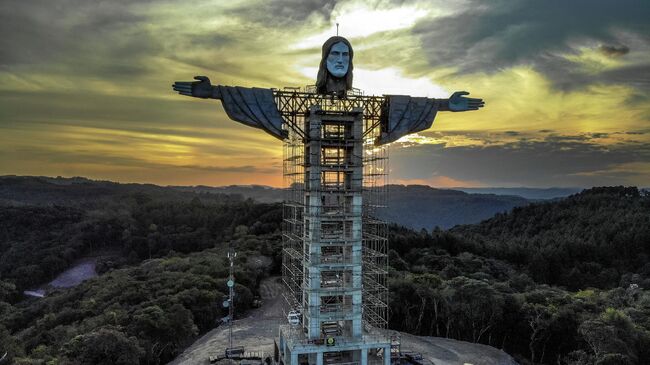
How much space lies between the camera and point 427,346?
1390 inches

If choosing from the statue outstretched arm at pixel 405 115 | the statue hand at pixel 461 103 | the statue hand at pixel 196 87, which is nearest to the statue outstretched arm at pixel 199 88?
the statue hand at pixel 196 87

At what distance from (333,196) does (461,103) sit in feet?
35.4

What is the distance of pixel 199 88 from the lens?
26.2 meters

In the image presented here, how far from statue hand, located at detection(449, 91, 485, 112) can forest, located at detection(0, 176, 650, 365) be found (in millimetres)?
16373

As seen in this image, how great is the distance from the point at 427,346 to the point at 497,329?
1017 centimetres

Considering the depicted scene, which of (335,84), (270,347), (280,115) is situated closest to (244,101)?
(280,115)

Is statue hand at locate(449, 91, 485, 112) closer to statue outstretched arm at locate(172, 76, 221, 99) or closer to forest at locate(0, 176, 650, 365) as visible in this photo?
statue outstretched arm at locate(172, 76, 221, 99)

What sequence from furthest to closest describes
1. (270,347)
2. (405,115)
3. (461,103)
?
1. (270,347)
2. (461,103)
3. (405,115)

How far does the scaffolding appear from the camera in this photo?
2666 centimetres

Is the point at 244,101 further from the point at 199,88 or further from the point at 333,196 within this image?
the point at 333,196

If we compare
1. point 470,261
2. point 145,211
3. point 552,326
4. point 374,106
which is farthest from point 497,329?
point 145,211

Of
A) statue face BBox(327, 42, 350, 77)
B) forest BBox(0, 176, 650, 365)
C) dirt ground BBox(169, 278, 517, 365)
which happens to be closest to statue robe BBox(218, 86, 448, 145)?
statue face BBox(327, 42, 350, 77)

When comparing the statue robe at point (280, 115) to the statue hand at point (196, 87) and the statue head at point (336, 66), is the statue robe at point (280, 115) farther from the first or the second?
the statue head at point (336, 66)

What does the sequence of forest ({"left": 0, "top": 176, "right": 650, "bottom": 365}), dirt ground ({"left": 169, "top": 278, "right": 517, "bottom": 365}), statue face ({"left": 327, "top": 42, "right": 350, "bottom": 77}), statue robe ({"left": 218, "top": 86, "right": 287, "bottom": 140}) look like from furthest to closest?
forest ({"left": 0, "top": 176, "right": 650, "bottom": 365})
dirt ground ({"left": 169, "top": 278, "right": 517, "bottom": 365})
statue face ({"left": 327, "top": 42, "right": 350, "bottom": 77})
statue robe ({"left": 218, "top": 86, "right": 287, "bottom": 140})
